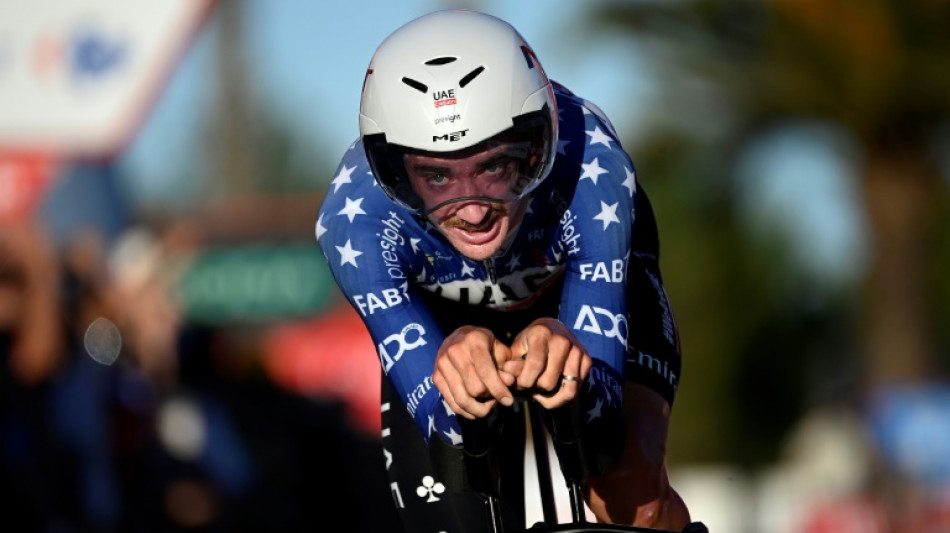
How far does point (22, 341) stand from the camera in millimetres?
9117

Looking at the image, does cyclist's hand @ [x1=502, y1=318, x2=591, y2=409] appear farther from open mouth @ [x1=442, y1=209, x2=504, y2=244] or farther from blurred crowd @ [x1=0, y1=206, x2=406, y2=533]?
blurred crowd @ [x1=0, y1=206, x2=406, y2=533]

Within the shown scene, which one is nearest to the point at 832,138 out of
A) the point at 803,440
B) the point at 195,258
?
the point at 195,258

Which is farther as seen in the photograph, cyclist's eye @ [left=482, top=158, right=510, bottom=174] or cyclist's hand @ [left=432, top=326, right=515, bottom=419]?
cyclist's eye @ [left=482, top=158, right=510, bottom=174]

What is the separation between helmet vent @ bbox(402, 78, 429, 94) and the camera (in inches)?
188

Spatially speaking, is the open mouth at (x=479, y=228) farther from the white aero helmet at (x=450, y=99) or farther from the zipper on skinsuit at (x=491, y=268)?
the zipper on skinsuit at (x=491, y=268)

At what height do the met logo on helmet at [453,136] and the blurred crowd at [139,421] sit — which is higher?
the met logo on helmet at [453,136]

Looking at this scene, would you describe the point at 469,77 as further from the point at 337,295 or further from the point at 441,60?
the point at 337,295

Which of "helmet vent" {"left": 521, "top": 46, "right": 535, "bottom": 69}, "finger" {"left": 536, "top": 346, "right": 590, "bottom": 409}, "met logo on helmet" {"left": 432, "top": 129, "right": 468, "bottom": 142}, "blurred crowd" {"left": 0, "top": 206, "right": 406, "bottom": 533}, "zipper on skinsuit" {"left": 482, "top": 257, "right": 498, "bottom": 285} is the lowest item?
"blurred crowd" {"left": 0, "top": 206, "right": 406, "bottom": 533}

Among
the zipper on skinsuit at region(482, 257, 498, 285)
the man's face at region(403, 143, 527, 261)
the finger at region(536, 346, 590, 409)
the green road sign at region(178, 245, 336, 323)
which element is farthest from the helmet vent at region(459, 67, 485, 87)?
the green road sign at region(178, 245, 336, 323)

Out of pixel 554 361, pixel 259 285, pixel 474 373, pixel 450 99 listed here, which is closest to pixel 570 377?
pixel 554 361

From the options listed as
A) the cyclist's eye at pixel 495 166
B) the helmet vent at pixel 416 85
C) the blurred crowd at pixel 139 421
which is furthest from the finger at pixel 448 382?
the blurred crowd at pixel 139 421

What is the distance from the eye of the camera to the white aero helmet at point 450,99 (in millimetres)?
4770

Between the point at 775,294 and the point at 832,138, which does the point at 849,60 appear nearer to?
the point at 832,138

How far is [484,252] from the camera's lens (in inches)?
194
